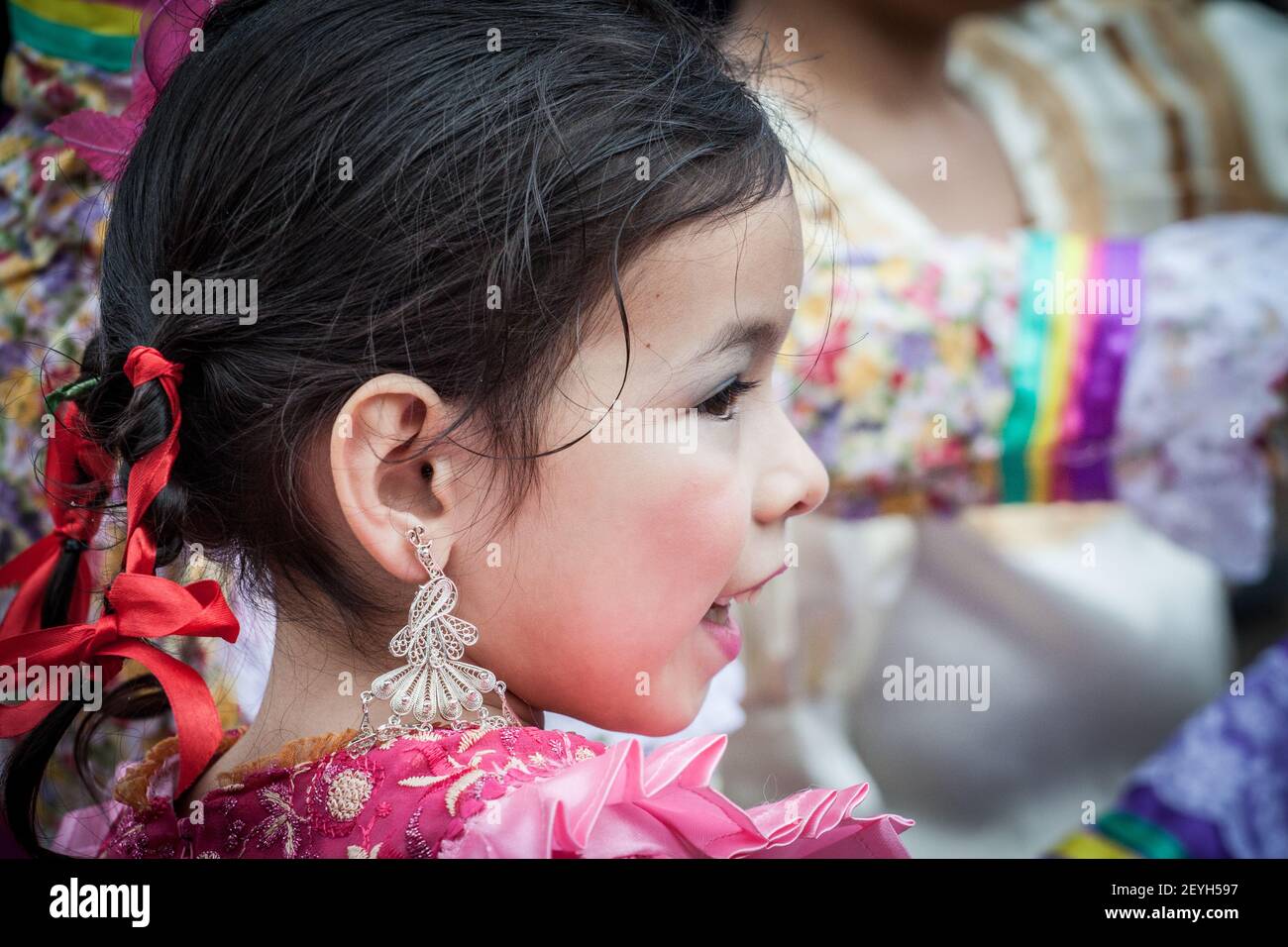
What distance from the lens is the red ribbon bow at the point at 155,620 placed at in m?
0.76

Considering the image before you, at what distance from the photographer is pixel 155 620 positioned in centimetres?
77

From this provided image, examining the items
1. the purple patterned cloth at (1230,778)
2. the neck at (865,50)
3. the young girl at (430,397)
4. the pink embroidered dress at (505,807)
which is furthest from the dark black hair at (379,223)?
the purple patterned cloth at (1230,778)

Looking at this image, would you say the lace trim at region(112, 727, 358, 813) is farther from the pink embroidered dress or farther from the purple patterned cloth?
the purple patterned cloth

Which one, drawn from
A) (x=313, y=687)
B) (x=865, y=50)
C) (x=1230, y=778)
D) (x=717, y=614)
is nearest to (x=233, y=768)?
(x=313, y=687)

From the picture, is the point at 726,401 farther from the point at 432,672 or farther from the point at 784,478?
the point at 432,672

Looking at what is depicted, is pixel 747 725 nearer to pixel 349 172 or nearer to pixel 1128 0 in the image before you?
pixel 349 172

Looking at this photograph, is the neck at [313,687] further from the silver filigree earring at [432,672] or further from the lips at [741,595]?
the lips at [741,595]

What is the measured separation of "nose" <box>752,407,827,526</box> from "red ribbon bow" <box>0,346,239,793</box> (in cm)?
34

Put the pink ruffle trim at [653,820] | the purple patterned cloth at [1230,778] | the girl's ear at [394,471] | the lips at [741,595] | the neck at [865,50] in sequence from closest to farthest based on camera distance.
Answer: the pink ruffle trim at [653,820], the girl's ear at [394,471], the lips at [741,595], the purple patterned cloth at [1230,778], the neck at [865,50]

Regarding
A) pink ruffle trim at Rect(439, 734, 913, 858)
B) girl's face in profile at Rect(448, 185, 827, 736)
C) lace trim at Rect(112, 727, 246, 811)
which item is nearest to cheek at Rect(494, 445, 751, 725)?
girl's face in profile at Rect(448, 185, 827, 736)

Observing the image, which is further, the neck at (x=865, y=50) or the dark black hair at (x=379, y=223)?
the neck at (x=865, y=50)

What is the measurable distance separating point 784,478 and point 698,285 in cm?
14

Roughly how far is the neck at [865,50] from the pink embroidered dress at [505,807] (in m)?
1.15

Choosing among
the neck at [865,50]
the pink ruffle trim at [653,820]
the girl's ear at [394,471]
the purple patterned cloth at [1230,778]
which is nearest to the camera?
the pink ruffle trim at [653,820]
